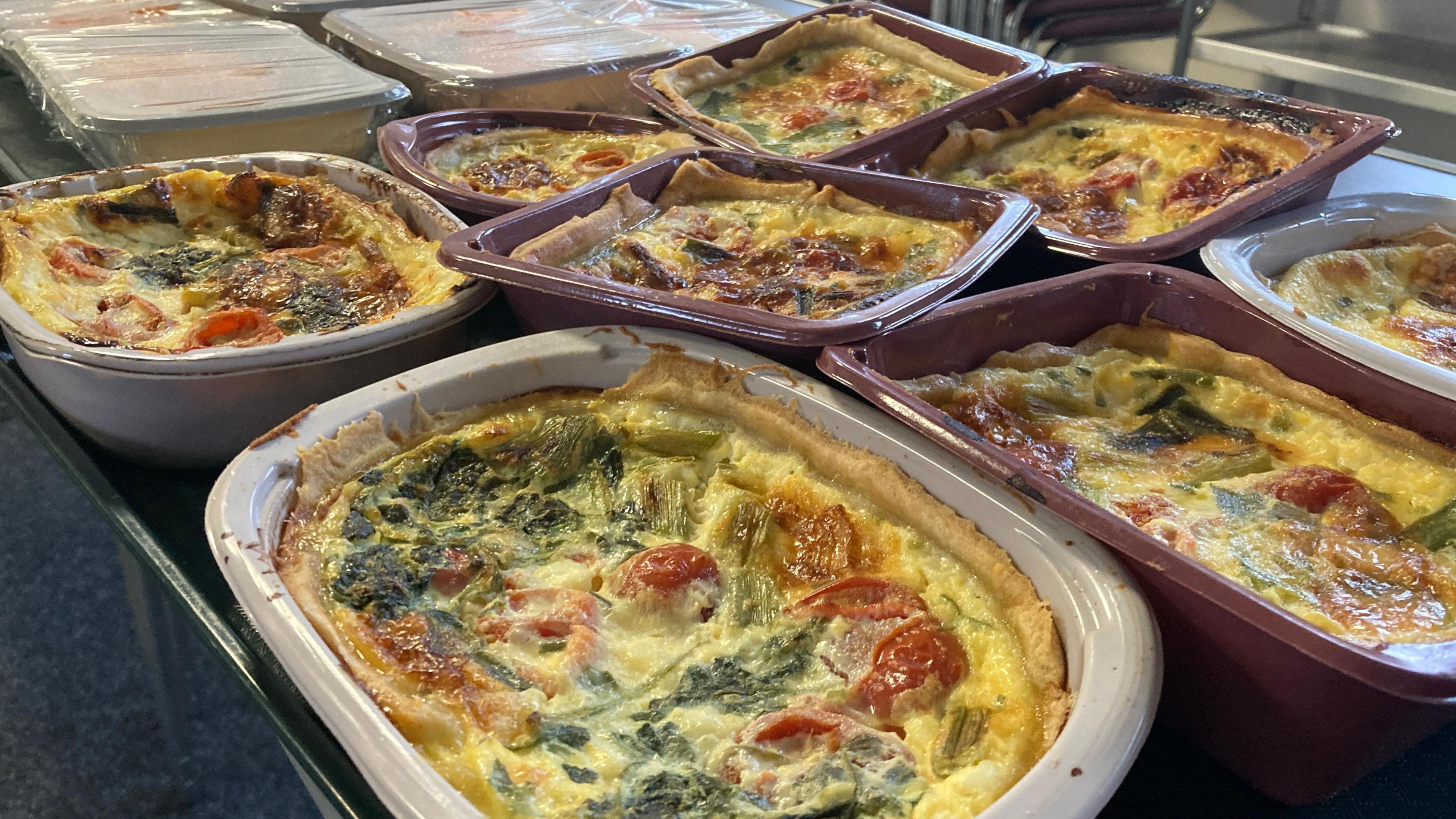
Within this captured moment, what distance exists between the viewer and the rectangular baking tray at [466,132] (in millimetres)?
2186

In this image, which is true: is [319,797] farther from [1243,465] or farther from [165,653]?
[165,653]

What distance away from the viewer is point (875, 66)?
3.03 m

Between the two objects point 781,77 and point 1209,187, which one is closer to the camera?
point 1209,187

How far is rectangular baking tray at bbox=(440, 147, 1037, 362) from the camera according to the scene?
153cm

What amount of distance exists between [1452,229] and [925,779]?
1697 mm

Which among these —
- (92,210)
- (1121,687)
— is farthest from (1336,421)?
(92,210)

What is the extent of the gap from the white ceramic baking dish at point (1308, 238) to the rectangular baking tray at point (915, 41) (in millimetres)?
829

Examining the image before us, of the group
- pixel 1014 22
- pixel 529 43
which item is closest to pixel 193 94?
pixel 529 43

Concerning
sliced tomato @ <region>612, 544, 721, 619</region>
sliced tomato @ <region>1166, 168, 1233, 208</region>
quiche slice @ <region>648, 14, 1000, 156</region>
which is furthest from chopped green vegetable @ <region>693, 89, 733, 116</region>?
sliced tomato @ <region>612, 544, 721, 619</region>

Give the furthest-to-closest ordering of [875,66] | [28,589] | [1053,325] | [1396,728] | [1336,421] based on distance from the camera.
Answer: [28,589], [875,66], [1053,325], [1336,421], [1396,728]

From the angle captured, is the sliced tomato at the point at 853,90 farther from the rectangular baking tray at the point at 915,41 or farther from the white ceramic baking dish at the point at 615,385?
the white ceramic baking dish at the point at 615,385

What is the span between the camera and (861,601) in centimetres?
129

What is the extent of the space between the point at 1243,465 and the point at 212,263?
6.50 ft

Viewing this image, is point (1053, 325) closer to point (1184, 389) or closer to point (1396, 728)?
point (1184, 389)
